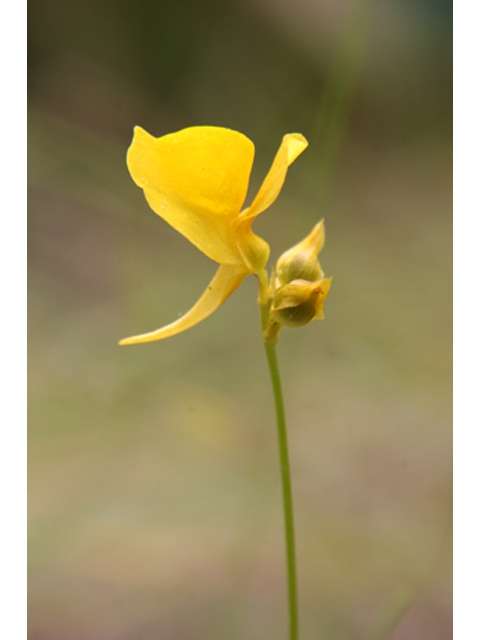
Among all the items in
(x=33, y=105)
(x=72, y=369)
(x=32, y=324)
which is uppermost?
(x=33, y=105)

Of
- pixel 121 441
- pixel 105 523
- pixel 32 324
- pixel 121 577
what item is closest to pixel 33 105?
pixel 32 324

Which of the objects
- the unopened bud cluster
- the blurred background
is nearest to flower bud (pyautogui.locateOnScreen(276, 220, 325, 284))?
the unopened bud cluster

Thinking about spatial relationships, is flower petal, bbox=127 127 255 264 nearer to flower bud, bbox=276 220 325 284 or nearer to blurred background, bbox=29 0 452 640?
flower bud, bbox=276 220 325 284

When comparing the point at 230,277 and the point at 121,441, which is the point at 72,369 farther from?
the point at 230,277

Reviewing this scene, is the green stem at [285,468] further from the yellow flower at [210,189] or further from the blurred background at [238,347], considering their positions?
the blurred background at [238,347]

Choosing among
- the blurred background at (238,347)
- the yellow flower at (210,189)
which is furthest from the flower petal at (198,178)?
the blurred background at (238,347)
